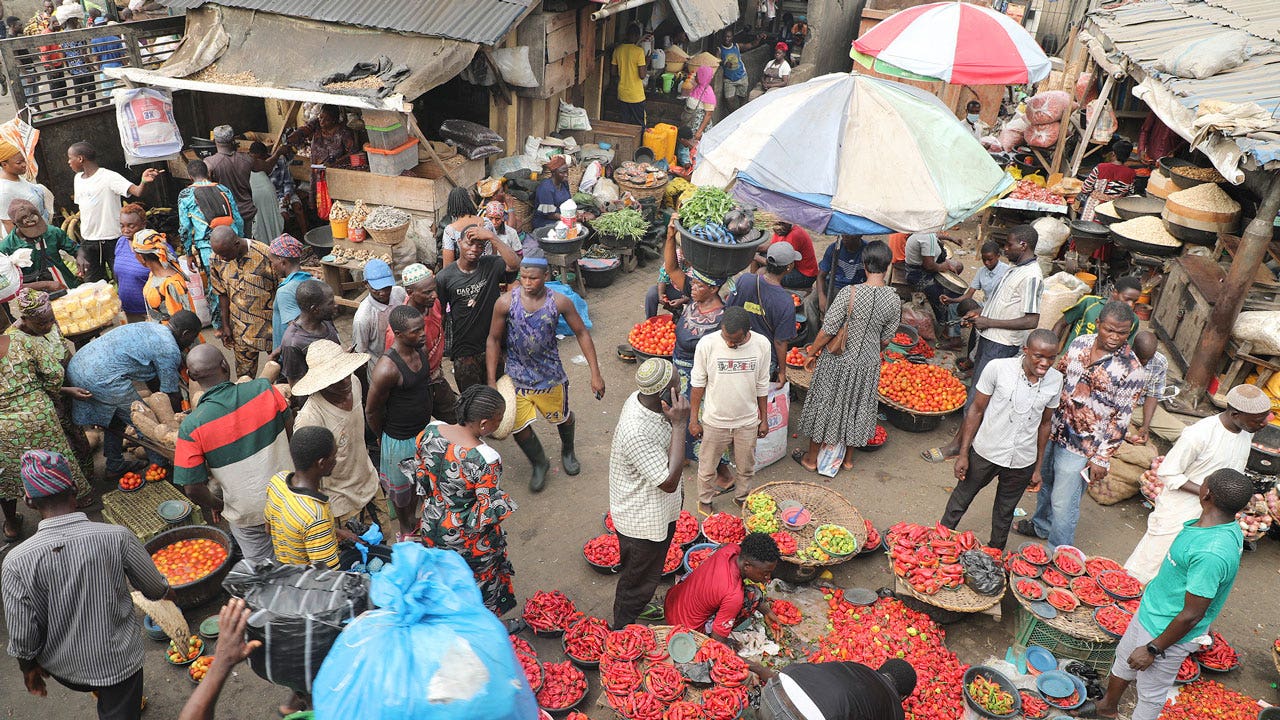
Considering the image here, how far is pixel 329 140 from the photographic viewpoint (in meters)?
10.1

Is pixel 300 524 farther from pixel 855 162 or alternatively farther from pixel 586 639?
pixel 855 162

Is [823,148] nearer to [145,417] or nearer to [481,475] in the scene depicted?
[481,475]

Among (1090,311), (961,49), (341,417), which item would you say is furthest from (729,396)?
(961,49)

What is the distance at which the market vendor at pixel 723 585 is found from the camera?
15.9 ft

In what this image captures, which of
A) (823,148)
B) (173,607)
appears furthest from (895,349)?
(173,607)

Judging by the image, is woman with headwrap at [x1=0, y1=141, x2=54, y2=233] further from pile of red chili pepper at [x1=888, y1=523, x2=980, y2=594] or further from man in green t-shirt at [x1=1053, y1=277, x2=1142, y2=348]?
man in green t-shirt at [x1=1053, y1=277, x2=1142, y2=348]

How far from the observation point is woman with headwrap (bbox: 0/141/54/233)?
774 cm

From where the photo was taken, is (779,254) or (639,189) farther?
(639,189)

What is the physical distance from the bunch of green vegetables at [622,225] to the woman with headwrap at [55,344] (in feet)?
21.0

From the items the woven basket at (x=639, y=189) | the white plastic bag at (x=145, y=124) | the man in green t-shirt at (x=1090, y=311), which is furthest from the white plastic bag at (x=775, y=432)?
the white plastic bag at (x=145, y=124)

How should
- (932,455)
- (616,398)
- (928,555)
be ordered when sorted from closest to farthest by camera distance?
(928,555)
(932,455)
(616,398)

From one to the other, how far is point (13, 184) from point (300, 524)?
6.22 m

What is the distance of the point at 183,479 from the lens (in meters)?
4.69

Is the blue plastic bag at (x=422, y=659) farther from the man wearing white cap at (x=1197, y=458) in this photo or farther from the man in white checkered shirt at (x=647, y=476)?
the man wearing white cap at (x=1197, y=458)
